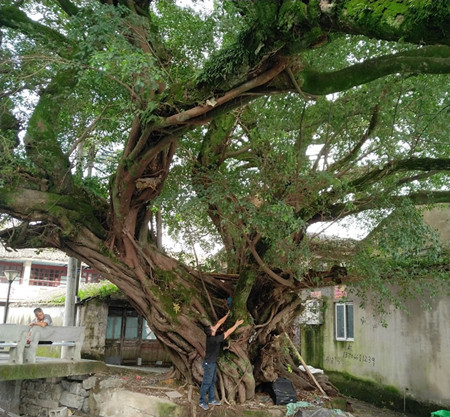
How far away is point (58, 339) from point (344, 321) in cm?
886

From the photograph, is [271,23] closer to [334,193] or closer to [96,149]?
[334,193]

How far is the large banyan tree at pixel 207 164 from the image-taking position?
6.41 m

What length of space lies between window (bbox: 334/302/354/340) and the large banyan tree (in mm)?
4213

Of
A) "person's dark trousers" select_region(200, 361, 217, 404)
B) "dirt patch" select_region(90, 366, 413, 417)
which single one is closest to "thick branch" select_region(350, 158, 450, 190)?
"person's dark trousers" select_region(200, 361, 217, 404)

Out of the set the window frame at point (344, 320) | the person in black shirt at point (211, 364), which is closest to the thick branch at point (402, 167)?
the person in black shirt at point (211, 364)

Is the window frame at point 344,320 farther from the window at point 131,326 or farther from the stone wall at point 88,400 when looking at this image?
the stone wall at point 88,400

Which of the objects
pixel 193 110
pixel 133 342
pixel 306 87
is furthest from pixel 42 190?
pixel 133 342

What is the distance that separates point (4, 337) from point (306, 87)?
7007 mm

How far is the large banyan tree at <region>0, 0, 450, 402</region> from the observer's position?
253 inches

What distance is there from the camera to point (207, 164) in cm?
867

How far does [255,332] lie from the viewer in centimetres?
929

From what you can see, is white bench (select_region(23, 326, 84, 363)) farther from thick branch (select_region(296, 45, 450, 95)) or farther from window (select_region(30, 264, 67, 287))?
window (select_region(30, 264, 67, 287))

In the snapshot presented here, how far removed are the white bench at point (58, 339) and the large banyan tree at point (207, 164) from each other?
174 centimetres

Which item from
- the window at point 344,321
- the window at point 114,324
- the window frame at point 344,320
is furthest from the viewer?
the window at point 114,324
